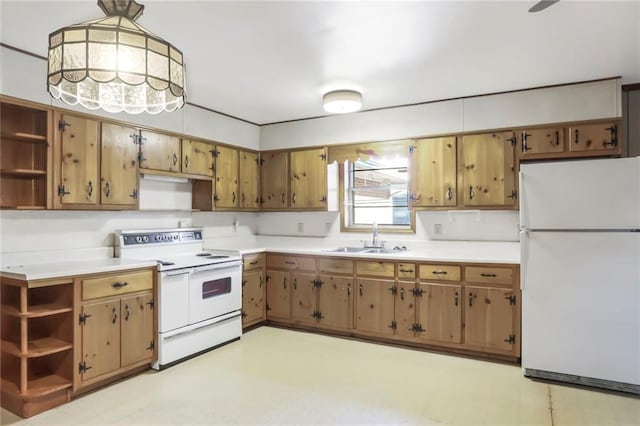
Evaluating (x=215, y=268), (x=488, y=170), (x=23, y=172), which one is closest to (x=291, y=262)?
(x=215, y=268)

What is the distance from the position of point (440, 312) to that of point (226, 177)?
8.93 ft

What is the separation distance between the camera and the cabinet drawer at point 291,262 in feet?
14.1

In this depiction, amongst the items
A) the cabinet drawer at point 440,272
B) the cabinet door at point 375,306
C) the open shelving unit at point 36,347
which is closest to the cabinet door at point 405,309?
the cabinet door at point 375,306

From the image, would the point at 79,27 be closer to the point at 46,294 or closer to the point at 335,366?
the point at 46,294

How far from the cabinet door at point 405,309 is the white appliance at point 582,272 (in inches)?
37.9

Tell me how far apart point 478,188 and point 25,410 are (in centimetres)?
396

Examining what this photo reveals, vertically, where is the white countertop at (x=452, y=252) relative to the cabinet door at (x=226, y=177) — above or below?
below

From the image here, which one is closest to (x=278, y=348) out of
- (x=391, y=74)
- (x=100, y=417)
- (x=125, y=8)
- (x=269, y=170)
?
(x=100, y=417)

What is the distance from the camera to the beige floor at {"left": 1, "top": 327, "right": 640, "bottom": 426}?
2486 millimetres

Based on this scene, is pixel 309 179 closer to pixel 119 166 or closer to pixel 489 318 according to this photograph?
pixel 119 166

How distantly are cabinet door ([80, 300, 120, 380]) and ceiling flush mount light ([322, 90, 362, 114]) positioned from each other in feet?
8.11

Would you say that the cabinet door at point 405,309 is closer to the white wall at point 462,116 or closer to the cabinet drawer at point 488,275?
the cabinet drawer at point 488,275

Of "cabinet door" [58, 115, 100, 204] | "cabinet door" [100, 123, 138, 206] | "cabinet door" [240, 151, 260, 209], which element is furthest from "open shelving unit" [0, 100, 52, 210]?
"cabinet door" [240, 151, 260, 209]

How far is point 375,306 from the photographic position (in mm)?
3936
